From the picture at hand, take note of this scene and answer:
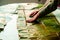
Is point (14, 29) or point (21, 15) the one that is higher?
point (21, 15)

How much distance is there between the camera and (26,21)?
1259 mm

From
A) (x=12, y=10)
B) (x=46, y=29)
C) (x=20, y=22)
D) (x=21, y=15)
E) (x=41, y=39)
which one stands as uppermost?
(x=12, y=10)

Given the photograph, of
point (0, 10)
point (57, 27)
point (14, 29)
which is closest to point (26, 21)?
point (14, 29)

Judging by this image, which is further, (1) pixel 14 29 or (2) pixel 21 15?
(2) pixel 21 15

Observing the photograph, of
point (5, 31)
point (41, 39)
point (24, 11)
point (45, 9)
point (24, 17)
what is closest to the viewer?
point (41, 39)

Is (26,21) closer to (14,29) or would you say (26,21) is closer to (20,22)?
(20,22)

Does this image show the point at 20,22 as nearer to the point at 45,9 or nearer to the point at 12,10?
the point at 45,9

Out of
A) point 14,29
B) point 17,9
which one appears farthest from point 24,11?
point 14,29

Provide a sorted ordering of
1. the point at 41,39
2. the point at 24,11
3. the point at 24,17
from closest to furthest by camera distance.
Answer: the point at 41,39, the point at 24,17, the point at 24,11

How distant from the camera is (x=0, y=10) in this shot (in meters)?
1.50

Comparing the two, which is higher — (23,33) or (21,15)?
(21,15)

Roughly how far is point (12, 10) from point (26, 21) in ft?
1.09

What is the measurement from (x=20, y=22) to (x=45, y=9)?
0.24 metres

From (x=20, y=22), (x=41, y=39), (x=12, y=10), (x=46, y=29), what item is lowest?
(x=41, y=39)
